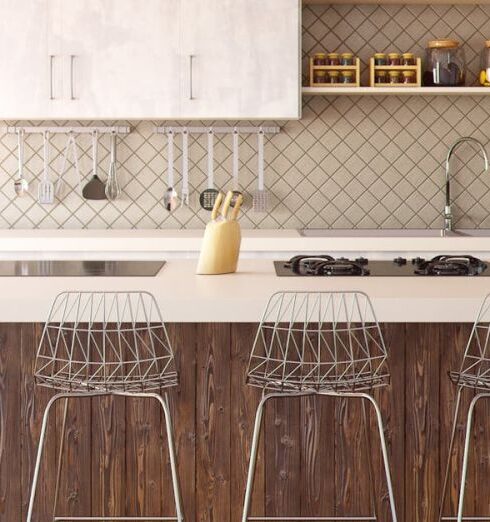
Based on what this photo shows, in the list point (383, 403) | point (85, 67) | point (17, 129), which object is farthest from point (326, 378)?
point (17, 129)

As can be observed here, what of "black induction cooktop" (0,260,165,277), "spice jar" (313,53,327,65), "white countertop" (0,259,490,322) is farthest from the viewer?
"spice jar" (313,53,327,65)

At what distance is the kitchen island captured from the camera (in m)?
2.82

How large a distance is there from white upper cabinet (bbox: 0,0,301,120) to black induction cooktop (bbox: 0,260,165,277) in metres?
1.30

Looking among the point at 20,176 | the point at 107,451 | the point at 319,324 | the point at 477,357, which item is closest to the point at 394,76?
the point at 20,176

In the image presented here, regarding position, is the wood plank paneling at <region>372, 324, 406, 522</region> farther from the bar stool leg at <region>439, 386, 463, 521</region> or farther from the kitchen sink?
the kitchen sink

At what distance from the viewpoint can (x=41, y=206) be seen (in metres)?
5.00

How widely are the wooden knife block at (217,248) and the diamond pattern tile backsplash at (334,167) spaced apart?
73.5 inches

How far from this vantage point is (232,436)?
2.85 metres

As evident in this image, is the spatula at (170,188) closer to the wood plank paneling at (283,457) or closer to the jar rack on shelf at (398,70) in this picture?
the jar rack on shelf at (398,70)

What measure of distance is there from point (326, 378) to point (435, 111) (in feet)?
8.79

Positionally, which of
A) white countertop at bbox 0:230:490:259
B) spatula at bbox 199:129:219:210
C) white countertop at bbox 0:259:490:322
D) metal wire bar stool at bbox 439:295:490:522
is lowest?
metal wire bar stool at bbox 439:295:490:522

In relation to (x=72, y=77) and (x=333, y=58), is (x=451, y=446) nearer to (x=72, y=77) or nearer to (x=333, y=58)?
(x=333, y=58)

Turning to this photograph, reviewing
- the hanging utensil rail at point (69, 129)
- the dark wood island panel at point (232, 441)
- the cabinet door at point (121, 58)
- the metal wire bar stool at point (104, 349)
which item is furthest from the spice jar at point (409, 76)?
the metal wire bar stool at point (104, 349)

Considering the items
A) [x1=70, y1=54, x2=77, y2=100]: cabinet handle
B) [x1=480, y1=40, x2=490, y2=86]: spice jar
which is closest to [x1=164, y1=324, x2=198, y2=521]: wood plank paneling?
[x1=70, y1=54, x2=77, y2=100]: cabinet handle
